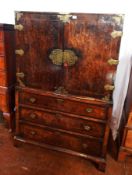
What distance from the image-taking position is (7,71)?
6.21 feet

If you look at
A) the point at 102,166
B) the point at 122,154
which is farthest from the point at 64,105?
the point at 122,154

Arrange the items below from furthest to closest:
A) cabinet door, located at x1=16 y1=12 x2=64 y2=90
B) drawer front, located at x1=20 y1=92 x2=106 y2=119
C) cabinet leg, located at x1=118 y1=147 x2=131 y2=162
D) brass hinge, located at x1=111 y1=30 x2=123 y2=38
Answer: cabinet leg, located at x1=118 y1=147 x2=131 y2=162
drawer front, located at x1=20 y1=92 x2=106 y2=119
cabinet door, located at x1=16 y1=12 x2=64 y2=90
brass hinge, located at x1=111 y1=30 x2=123 y2=38

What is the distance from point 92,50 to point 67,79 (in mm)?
335

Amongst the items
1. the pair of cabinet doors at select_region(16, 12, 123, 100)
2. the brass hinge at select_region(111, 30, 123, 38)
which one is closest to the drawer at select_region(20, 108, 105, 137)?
the pair of cabinet doors at select_region(16, 12, 123, 100)

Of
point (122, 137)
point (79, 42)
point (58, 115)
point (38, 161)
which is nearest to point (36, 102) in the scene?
point (58, 115)

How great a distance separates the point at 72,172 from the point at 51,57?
111cm

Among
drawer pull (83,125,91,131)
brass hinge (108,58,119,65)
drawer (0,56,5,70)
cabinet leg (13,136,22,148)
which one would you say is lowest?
cabinet leg (13,136,22,148)

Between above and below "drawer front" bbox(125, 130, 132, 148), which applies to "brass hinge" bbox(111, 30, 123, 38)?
above

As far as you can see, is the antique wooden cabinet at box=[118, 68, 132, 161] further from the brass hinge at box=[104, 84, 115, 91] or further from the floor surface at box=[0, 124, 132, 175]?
the brass hinge at box=[104, 84, 115, 91]

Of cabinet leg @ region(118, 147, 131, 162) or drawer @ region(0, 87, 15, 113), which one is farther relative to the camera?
drawer @ region(0, 87, 15, 113)

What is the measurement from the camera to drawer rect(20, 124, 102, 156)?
1.66 m

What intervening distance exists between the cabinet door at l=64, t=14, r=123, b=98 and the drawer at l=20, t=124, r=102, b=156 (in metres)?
0.48

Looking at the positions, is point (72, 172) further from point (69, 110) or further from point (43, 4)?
point (43, 4)

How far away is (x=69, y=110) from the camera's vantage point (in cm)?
161
